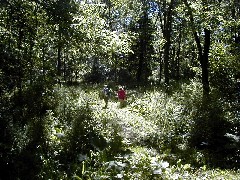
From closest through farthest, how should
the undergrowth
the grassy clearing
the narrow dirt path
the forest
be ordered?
the grassy clearing, the undergrowth, the forest, the narrow dirt path

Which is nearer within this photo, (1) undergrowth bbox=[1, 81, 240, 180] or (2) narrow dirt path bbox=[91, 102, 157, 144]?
(1) undergrowth bbox=[1, 81, 240, 180]

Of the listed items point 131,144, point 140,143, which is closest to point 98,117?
point 131,144

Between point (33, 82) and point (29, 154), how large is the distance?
21.6 feet

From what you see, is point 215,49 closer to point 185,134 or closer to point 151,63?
point 185,134

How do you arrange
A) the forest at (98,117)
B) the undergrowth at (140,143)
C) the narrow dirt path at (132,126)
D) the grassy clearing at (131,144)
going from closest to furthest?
the grassy clearing at (131,144) → the undergrowth at (140,143) → the forest at (98,117) → the narrow dirt path at (132,126)

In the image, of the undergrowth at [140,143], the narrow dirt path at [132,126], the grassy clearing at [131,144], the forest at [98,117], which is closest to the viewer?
the grassy clearing at [131,144]

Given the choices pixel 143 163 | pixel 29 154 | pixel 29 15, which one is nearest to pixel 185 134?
pixel 143 163

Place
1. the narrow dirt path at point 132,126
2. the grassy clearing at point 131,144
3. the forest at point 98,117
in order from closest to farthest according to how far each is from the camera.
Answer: the grassy clearing at point 131,144, the forest at point 98,117, the narrow dirt path at point 132,126

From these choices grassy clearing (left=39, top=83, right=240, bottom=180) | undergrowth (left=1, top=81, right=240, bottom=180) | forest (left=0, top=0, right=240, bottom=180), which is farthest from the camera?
forest (left=0, top=0, right=240, bottom=180)

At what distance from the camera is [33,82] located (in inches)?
661

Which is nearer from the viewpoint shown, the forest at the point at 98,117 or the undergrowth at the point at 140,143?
the undergrowth at the point at 140,143

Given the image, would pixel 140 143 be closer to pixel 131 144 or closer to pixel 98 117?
pixel 131 144

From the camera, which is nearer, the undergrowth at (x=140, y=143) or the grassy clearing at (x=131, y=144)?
the grassy clearing at (x=131, y=144)

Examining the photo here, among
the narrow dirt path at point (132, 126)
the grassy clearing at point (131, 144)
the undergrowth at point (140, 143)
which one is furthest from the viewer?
the narrow dirt path at point (132, 126)
